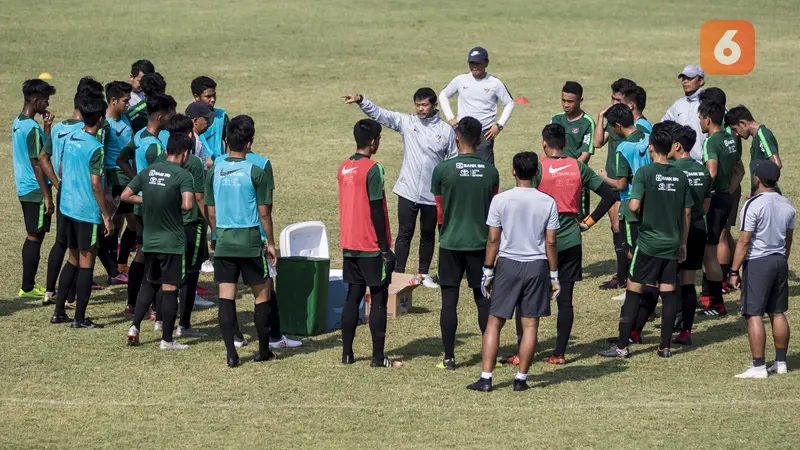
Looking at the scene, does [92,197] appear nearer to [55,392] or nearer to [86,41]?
[55,392]

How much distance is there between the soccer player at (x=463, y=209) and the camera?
10578mm

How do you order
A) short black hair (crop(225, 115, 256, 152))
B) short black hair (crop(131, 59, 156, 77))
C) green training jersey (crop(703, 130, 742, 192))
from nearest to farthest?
short black hair (crop(225, 115, 256, 152)) < green training jersey (crop(703, 130, 742, 192)) < short black hair (crop(131, 59, 156, 77))

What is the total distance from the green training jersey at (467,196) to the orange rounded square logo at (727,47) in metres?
19.8

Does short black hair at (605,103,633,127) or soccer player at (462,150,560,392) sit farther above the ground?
short black hair at (605,103,633,127)

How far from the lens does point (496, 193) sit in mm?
10734

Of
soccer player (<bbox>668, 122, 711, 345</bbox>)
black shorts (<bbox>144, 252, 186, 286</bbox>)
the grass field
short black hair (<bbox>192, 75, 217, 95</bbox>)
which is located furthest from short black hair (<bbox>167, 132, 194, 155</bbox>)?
soccer player (<bbox>668, 122, 711, 345</bbox>)

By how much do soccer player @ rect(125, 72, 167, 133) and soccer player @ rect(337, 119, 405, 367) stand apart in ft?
12.7

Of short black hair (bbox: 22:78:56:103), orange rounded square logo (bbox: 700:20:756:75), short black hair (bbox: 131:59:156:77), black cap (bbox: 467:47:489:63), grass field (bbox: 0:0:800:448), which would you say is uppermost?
orange rounded square logo (bbox: 700:20:756:75)

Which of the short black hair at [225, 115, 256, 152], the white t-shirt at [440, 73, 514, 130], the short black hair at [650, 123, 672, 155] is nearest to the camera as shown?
the short black hair at [225, 115, 256, 152]

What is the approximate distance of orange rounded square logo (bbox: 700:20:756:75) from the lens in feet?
96.7

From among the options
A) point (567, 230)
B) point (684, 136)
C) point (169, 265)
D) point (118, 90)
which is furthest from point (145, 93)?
point (684, 136)

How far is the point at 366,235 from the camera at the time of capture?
10.8m

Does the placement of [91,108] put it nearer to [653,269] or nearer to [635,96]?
[653,269]

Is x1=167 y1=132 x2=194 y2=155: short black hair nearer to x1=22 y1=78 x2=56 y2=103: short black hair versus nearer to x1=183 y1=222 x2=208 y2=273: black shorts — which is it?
x1=183 y1=222 x2=208 y2=273: black shorts
